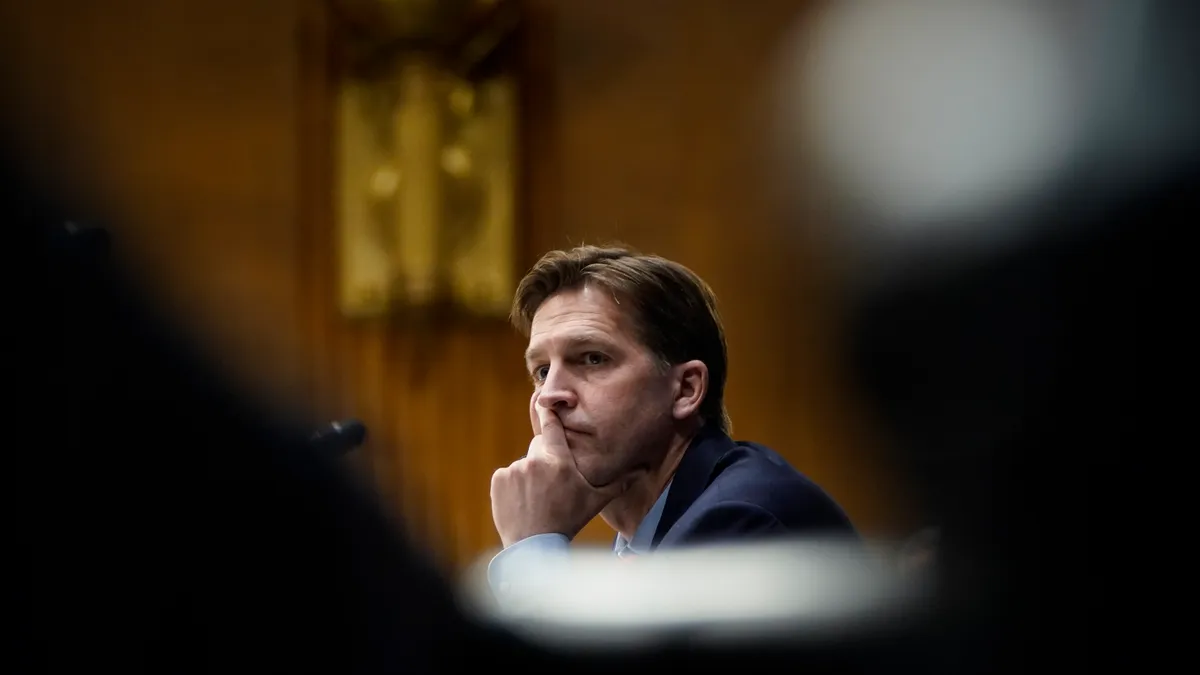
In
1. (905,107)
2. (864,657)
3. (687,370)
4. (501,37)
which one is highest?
(501,37)

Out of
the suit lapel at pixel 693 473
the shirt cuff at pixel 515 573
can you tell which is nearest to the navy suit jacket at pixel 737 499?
the suit lapel at pixel 693 473

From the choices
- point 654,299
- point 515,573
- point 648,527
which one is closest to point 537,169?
point 654,299

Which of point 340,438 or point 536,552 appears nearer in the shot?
point 340,438

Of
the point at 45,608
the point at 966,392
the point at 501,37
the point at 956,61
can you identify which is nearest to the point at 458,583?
the point at 45,608

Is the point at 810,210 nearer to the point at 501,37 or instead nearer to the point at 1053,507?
the point at 501,37

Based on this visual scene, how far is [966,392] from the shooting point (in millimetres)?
323

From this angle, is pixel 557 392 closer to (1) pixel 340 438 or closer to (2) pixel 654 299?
(2) pixel 654 299

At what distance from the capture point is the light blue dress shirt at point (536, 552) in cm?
24

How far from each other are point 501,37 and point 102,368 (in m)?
1.46

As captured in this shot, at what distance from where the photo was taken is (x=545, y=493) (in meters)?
0.69

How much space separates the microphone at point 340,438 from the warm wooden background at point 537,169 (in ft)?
2.74

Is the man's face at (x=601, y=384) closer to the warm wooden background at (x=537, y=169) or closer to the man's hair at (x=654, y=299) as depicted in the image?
the man's hair at (x=654, y=299)

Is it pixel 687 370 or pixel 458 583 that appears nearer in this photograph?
pixel 458 583

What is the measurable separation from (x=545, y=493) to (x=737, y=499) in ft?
0.33
